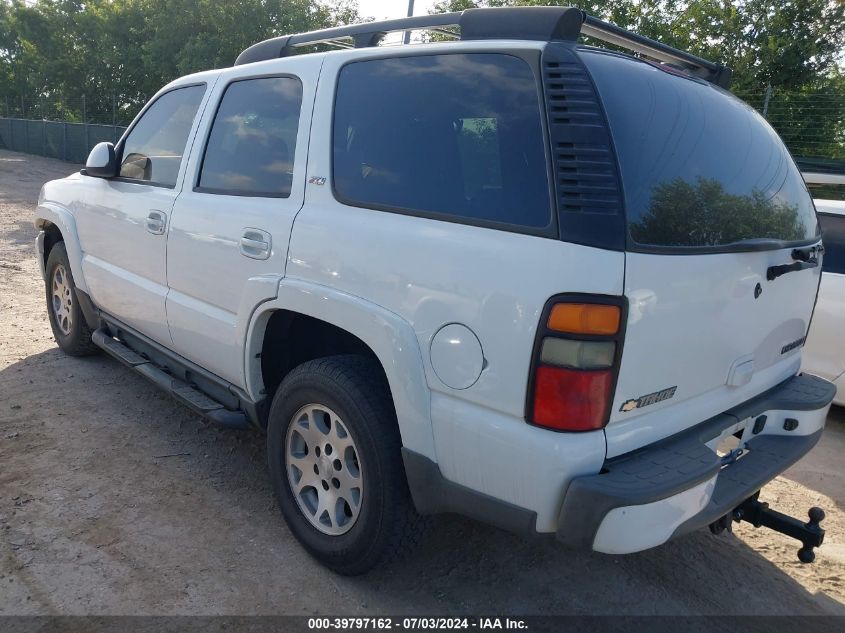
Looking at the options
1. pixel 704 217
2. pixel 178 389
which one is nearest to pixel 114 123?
pixel 178 389

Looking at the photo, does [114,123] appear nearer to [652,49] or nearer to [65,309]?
[65,309]

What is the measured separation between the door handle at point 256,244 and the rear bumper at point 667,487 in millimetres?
1588

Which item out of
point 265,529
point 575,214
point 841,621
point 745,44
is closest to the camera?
point 575,214

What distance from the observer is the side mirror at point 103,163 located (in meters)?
4.11

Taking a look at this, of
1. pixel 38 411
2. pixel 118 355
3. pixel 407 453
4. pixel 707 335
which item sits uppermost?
pixel 707 335

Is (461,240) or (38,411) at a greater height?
(461,240)

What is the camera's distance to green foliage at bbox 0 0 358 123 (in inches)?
933

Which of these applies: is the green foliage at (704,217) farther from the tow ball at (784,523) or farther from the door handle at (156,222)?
the door handle at (156,222)

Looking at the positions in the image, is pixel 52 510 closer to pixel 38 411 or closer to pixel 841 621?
pixel 38 411

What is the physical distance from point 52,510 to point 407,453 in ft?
6.14

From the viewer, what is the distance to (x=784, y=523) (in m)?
2.71

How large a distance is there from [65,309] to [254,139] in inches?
109

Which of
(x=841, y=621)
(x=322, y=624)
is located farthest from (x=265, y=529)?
(x=841, y=621)

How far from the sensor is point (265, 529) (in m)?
3.13
